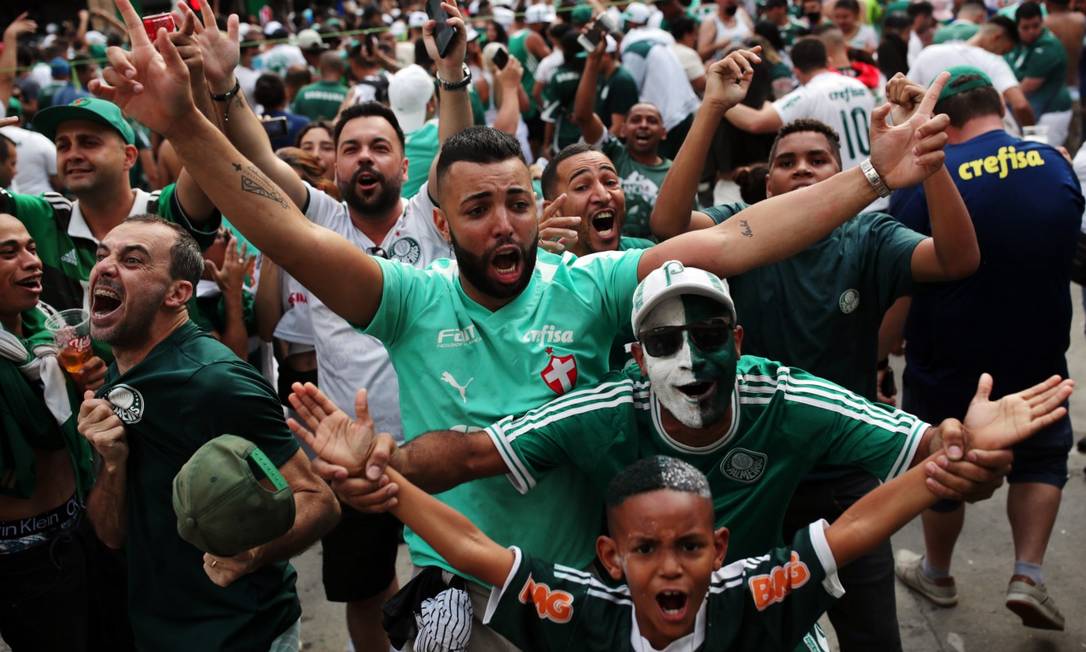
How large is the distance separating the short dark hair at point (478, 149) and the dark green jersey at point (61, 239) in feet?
5.36

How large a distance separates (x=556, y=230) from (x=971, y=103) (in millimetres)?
2003

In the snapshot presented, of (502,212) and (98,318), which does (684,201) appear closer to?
(502,212)

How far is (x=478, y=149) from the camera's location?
2.98 metres

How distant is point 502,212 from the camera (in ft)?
9.61

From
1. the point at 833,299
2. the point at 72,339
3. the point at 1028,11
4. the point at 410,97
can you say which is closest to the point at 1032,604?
the point at 833,299

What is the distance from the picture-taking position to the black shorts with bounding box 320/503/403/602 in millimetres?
4215

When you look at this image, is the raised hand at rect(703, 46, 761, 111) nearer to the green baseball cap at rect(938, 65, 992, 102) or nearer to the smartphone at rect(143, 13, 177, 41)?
the green baseball cap at rect(938, 65, 992, 102)

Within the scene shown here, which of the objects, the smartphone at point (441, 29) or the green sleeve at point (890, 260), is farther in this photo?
the smartphone at point (441, 29)

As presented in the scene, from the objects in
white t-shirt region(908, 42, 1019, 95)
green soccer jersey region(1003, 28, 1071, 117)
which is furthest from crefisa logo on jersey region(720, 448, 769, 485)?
green soccer jersey region(1003, 28, 1071, 117)

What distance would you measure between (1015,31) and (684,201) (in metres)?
6.76

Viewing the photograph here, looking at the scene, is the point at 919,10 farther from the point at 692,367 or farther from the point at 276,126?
the point at 692,367

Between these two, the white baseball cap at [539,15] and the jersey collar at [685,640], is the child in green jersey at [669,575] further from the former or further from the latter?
the white baseball cap at [539,15]

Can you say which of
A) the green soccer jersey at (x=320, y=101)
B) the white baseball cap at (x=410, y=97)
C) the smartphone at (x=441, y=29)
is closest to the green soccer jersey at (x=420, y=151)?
the white baseball cap at (x=410, y=97)

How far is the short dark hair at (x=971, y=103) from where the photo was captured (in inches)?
175
